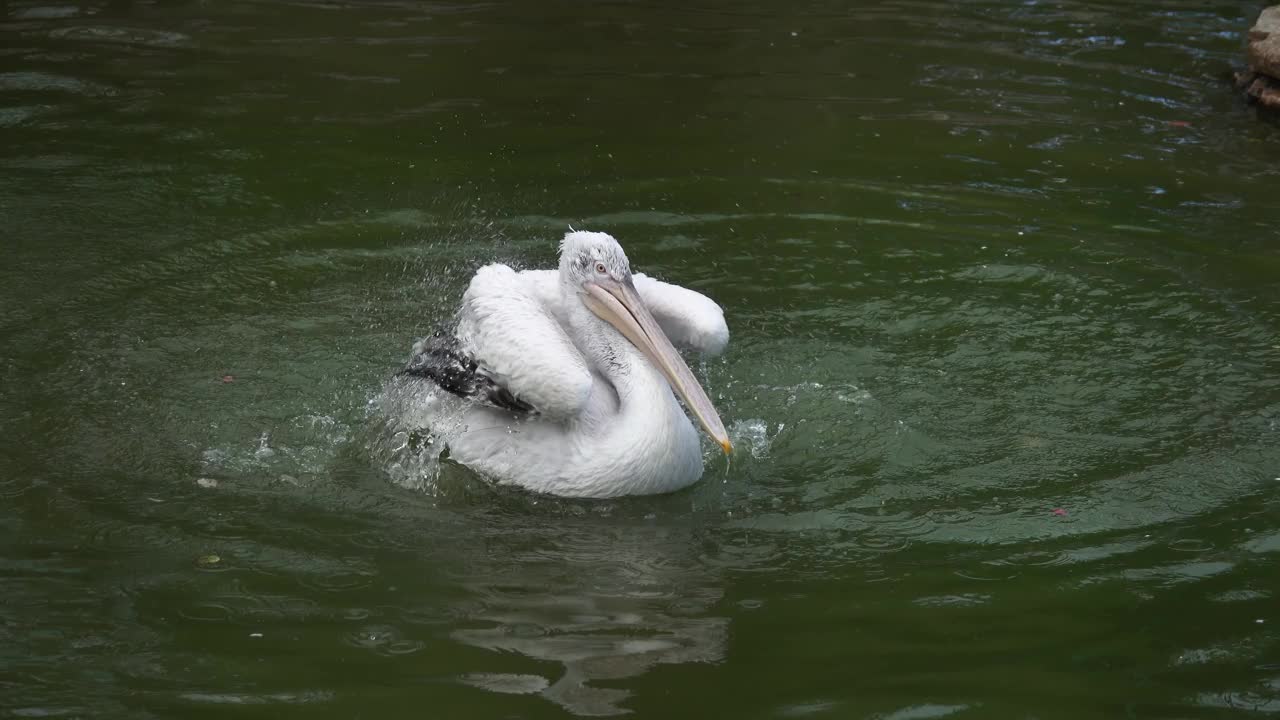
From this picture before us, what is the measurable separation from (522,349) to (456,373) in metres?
0.44

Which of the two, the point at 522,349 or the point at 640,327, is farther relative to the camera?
the point at 640,327

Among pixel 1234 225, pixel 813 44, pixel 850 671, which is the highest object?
pixel 813 44

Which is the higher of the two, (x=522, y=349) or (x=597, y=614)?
(x=522, y=349)

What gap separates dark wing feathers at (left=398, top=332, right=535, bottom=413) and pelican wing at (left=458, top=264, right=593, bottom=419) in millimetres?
38

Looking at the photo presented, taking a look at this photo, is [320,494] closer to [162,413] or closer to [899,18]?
[162,413]

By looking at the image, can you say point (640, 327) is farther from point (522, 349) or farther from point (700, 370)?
point (700, 370)

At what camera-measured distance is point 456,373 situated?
17.3ft

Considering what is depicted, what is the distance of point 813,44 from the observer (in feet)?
35.3

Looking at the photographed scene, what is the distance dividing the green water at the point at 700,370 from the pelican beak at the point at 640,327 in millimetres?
420

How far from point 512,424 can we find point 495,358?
1.09 feet

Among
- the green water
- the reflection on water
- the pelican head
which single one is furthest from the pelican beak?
the reflection on water

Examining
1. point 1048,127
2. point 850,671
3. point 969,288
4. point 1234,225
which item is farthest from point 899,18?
point 850,671

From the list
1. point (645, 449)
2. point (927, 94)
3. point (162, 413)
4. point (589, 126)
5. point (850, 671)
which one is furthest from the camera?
point (927, 94)

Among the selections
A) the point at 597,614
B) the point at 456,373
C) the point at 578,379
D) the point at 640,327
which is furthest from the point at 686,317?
the point at 597,614
